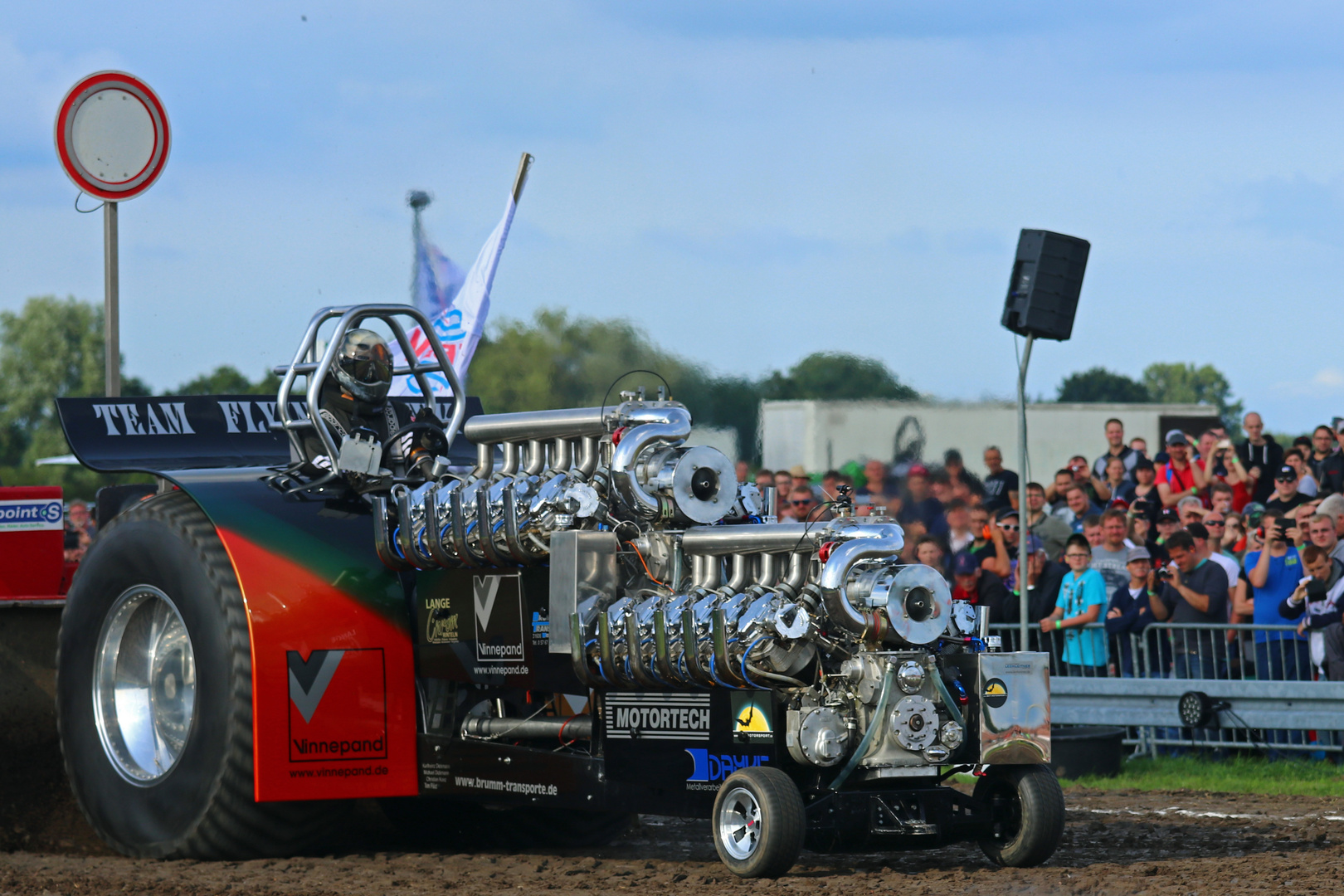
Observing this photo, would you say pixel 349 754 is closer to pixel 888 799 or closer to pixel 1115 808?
pixel 888 799

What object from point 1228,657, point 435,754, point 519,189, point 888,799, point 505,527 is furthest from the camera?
point 519,189

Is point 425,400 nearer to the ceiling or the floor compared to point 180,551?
nearer to the ceiling

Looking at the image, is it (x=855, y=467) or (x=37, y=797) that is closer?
(x=37, y=797)

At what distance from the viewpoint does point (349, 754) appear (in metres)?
7.66

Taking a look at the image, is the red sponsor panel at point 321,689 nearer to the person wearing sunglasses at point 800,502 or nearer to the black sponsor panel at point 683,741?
the black sponsor panel at point 683,741

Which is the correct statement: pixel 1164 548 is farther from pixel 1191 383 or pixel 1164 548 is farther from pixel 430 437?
pixel 1191 383

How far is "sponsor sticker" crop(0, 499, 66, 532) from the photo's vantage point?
9305mm

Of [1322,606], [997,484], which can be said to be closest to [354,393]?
[1322,606]

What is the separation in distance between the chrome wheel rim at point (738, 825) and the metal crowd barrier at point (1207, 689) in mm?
5728

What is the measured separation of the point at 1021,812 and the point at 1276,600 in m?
5.83

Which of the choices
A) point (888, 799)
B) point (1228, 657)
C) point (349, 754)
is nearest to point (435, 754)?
point (349, 754)

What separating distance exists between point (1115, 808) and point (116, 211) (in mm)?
6280

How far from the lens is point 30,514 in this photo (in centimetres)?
937

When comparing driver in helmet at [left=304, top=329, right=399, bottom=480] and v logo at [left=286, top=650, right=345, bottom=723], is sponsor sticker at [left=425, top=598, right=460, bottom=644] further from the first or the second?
driver in helmet at [left=304, top=329, right=399, bottom=480]
